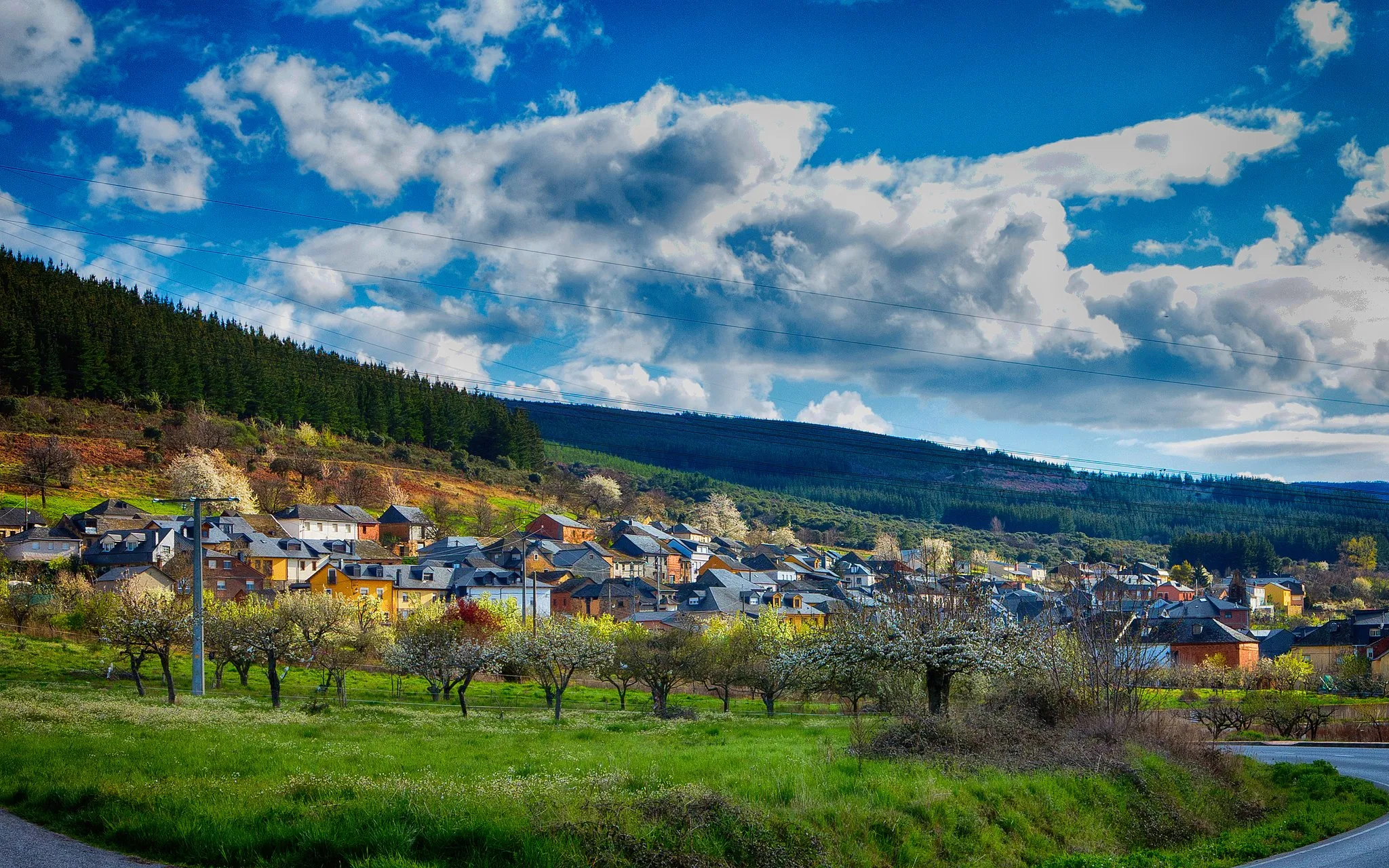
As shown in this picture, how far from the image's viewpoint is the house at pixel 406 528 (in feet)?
411

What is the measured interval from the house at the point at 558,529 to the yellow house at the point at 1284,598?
116290 millimetres

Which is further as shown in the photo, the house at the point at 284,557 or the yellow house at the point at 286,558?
the yellow house at the point at 286,558

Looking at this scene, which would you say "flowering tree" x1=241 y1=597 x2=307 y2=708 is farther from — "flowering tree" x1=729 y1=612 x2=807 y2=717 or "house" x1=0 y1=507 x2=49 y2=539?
"house" x1=0 y1=507 x2=49 y2=539

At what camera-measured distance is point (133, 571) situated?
77.2m

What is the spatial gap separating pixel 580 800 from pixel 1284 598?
171 metres

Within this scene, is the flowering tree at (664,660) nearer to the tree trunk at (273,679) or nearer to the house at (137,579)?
the tree trunk at (273,679)

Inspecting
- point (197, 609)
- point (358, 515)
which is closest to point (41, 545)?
point (358, 515)

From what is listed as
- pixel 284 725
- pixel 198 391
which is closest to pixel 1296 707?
pixel 284 725

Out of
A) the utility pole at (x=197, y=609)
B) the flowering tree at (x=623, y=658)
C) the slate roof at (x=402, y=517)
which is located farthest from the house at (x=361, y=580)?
the utility pole at (x=197, y=609)

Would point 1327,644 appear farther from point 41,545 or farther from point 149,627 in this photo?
point 41,545

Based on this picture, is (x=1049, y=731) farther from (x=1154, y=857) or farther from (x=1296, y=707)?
(x=1296, y=707)

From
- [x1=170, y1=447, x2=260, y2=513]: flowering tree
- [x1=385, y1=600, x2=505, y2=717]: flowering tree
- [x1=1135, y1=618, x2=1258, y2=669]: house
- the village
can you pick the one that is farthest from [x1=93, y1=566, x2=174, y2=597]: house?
[x1=1135, y1=618, x2=1258, y2=669]: house

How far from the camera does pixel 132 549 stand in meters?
85.2

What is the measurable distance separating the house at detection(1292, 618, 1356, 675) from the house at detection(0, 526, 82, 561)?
124608mm
